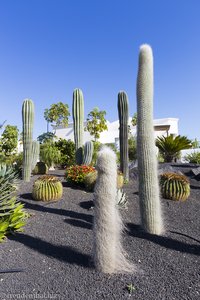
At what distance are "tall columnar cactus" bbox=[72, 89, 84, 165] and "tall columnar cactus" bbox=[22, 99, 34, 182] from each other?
5.11ft

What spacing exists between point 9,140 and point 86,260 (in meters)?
14.7

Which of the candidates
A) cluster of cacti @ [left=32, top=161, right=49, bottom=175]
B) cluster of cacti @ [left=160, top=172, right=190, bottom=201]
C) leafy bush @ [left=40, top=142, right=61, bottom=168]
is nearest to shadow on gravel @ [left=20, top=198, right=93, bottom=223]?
cluster of cacti @ [left=160, top=172, right=190, bottom=201]

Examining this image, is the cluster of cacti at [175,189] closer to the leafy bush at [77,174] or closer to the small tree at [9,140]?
the leafy bush at [77,174]

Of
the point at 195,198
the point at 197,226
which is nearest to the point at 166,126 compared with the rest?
the point at 195,198

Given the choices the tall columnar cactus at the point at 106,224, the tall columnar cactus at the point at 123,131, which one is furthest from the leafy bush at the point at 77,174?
the tall columnar cactus at the point at 106,224

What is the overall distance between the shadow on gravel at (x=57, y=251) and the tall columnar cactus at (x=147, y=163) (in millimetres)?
1237

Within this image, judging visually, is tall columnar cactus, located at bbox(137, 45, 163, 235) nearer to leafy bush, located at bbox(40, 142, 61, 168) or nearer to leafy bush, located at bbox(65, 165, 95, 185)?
leafy bush, located at bbox(65, 165, 95, 185)

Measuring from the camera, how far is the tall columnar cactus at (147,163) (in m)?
4.14

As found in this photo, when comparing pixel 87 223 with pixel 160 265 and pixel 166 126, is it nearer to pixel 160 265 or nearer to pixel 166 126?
pixel 160 265

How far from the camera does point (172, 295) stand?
262 cm

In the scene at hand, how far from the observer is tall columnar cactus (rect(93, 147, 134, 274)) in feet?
10.0

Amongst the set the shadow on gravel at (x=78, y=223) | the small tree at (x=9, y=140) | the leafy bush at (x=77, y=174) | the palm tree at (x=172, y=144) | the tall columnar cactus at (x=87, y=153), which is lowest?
the shadow on gravel at (x=78, y=223)

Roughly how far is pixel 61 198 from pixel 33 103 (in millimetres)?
4360

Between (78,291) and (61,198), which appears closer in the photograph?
(78,291)
